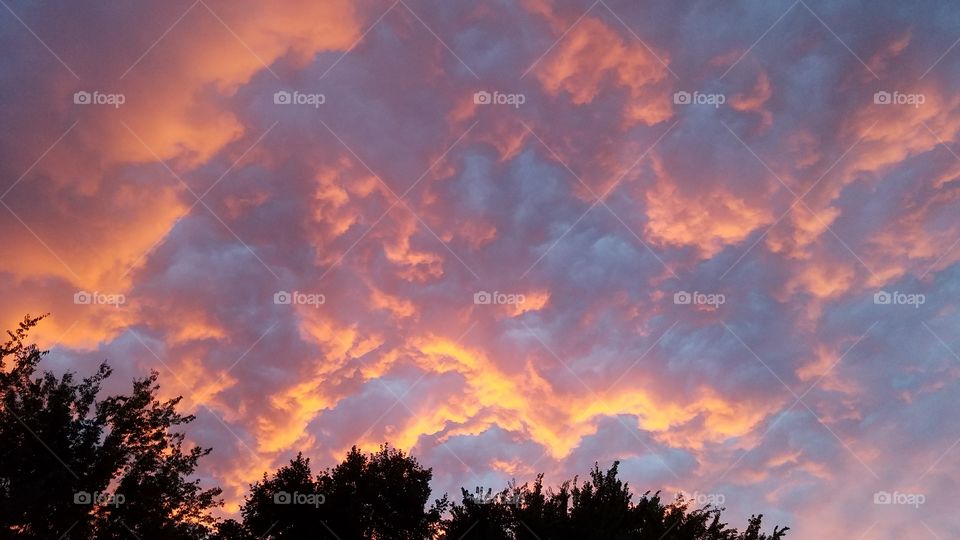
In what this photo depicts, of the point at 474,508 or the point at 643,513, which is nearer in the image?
the point at 643,513

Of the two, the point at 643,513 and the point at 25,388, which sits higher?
the point at 25,388

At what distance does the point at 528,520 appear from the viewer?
25906 millimetres

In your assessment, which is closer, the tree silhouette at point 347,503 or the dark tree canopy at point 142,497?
the dark tree canopy at point 142,497

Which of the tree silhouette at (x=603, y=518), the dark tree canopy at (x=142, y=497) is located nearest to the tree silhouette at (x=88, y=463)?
the dark tree canopy at (x=142, y=497)

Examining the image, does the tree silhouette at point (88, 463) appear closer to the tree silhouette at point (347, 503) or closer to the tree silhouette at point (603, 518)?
the tree silhouette at point (347, 503)

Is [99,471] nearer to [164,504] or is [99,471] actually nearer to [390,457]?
[164,504]

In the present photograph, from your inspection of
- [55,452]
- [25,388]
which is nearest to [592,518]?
[55,452]

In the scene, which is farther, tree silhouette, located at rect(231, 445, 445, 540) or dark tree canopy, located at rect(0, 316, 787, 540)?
tree silhouette, located at rect(231, 445, 445, 540)

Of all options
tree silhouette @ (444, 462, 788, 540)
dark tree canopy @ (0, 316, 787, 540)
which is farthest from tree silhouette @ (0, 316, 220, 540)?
tree silhouette @ (444, 462, 788, 540)

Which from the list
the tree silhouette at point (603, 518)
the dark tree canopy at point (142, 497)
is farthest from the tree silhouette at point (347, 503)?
the tree silhouette at point (603, 518)

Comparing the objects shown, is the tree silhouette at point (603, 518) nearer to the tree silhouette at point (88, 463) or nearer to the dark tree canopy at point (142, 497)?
the dark tree canopy at point (142, 497)

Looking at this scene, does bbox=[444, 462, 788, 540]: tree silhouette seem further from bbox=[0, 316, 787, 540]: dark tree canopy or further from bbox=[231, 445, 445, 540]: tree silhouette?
bbox=[231, 445, 445, 540]: tree silhouette

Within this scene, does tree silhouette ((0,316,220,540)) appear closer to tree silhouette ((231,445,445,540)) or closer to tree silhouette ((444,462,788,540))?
tree silhouette ((231,445,445,540))

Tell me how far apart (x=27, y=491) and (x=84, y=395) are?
674 cm
